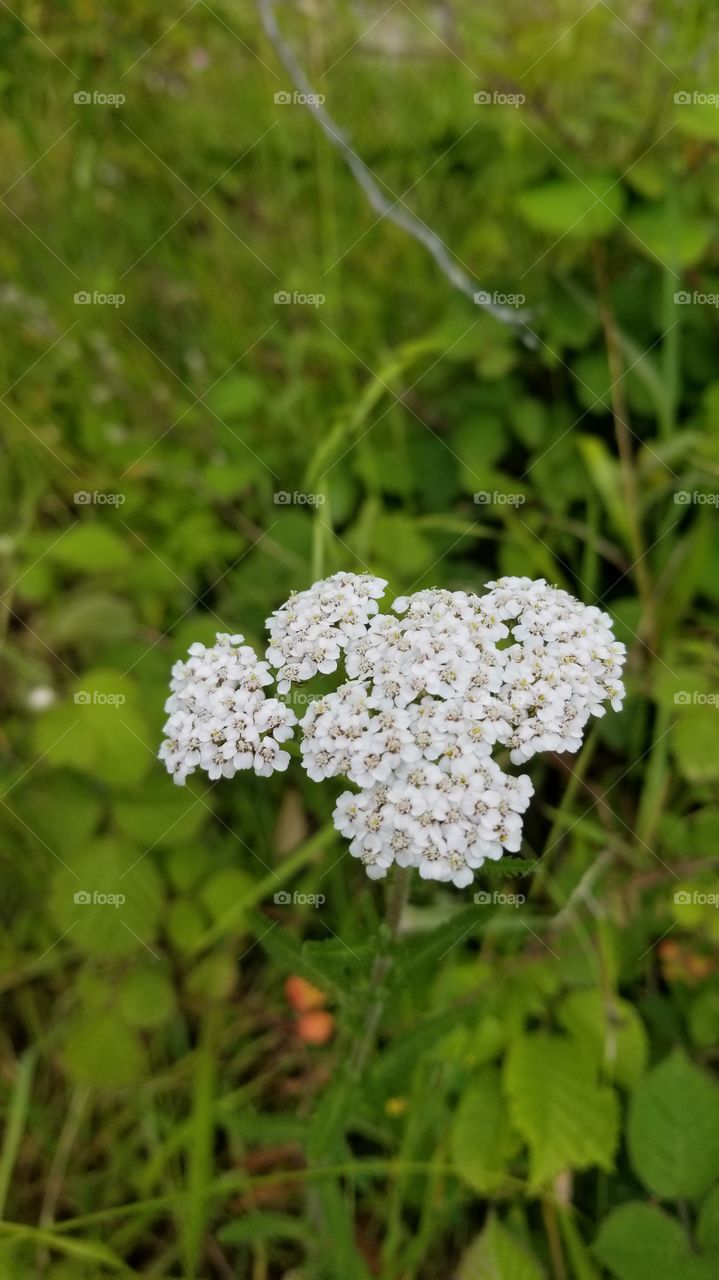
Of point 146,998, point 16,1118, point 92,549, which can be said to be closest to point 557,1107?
point 146,998

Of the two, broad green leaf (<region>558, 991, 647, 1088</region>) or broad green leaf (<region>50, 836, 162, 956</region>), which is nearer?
broad green leaf (<region>558, 991, 647, 1088</region>)

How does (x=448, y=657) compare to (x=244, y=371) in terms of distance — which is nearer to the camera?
(x=448, y=657)

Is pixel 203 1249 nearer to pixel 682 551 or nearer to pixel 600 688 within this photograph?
pixel 600 688

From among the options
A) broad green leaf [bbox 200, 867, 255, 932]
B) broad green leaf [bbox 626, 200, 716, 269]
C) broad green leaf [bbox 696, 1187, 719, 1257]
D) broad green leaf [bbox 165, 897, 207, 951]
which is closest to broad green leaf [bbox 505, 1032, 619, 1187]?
broad green leaf [bbox 696, 1187, 719, 1257]

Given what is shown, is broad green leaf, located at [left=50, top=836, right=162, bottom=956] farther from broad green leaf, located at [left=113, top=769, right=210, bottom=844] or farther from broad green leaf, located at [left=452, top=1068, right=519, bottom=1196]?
broad green leaf, located at [left=452, top=1068, right=519, bottom=1196]

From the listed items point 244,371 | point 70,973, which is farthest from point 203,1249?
point 244,371

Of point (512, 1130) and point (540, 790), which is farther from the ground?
point (540, 790)

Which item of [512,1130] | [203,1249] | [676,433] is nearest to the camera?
[512,1130]

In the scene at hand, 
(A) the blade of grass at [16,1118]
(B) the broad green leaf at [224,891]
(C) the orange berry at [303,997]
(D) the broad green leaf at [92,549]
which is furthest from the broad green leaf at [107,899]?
(D) the broad green leaf at [92,549]

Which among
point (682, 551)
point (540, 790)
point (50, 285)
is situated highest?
point (50, 285)
